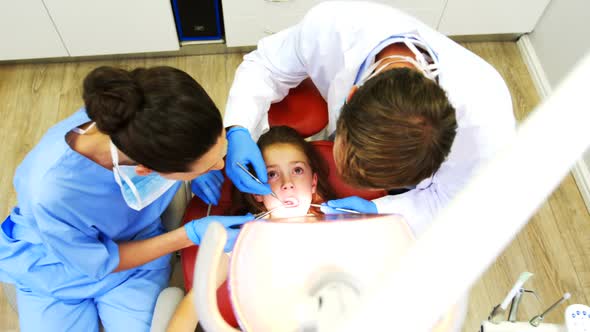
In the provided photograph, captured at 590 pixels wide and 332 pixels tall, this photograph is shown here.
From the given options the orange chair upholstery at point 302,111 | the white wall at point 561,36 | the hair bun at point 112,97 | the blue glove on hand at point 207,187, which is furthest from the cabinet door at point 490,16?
the hair bun at point 112,97

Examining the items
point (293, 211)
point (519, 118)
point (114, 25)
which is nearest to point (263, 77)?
point (293, 211)

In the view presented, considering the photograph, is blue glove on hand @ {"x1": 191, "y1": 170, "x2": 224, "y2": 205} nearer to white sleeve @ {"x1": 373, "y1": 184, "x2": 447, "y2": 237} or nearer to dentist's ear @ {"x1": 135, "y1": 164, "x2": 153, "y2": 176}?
dentist's ear @ {"x1": 135, "y1": 164, "x2": 153, "y2": 176}

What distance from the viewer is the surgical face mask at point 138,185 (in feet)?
3.77

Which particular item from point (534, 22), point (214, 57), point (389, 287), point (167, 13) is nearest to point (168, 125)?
point (389, 287)

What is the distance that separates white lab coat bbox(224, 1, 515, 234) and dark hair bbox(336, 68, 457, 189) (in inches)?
5.8

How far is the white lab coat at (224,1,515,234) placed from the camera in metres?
1.18

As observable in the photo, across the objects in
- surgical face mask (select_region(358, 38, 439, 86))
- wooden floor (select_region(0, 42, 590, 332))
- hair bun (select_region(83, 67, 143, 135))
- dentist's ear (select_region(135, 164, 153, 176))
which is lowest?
wooden floor (select_region(0, 42, 590, 332))

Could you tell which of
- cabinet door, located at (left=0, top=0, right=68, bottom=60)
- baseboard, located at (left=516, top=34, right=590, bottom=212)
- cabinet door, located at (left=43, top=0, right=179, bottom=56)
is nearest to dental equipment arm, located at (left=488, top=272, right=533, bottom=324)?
baseboard, located at (left=516, top=34, right=590, bottom=212)

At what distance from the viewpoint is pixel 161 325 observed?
127cm

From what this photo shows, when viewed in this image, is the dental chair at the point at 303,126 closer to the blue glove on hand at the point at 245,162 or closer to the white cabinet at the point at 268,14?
the blue glove on hand at the point at 245,162

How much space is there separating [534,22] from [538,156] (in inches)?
103

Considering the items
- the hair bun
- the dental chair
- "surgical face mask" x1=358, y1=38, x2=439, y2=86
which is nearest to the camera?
the hair bun

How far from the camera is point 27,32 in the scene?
7.25 feet

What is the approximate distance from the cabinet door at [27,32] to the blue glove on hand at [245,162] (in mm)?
1359
